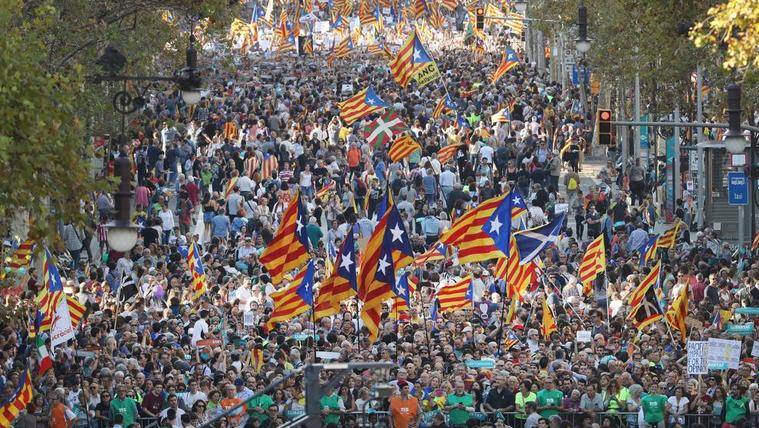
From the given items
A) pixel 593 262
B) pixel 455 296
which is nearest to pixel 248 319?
pixel 455 296

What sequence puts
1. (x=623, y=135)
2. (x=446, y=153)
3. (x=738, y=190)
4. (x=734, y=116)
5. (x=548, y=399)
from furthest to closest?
(x=623, y=135) → (x=446, y=153) → (x=738, y=190) → (x=734, y=116) → (x=548, y=399)

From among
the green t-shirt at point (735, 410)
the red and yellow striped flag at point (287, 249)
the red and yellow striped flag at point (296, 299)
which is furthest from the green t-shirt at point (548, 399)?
the red and yellow striped flag at point (287, 249)

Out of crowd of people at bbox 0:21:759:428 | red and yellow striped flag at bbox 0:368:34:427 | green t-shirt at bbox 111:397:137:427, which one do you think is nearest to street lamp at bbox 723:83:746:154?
crowd of people at bbox 0:21:759:428

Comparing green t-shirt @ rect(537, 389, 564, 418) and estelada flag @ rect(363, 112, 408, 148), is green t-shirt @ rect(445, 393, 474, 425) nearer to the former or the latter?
green t-shirt @ rect(537, 389, 564, 418)

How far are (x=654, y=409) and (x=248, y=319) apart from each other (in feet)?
27.5

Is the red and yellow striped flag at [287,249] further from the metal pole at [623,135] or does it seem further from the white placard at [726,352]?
the metal pole at [623,135]

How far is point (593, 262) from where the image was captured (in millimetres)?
32438

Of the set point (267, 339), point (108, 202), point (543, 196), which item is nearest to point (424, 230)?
point (543, 196)

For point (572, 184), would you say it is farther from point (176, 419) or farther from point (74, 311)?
point (176, 419)

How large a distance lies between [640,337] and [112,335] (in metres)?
7.34

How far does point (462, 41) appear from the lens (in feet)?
318

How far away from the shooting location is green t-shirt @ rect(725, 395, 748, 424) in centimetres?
2445

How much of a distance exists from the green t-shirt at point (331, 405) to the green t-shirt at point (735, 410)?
4538mm

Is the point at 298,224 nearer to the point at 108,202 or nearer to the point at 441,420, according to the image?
the point at 441,420
